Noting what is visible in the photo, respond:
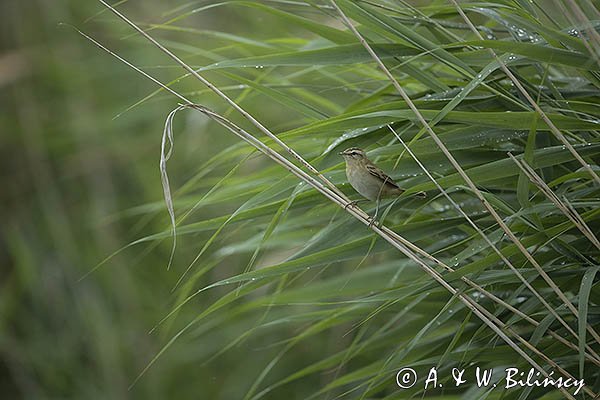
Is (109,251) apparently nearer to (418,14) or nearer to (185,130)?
(185,130)

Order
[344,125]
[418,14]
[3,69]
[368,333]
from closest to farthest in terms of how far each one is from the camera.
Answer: [344,125] → [418,14] → [368,333] → [3,69]

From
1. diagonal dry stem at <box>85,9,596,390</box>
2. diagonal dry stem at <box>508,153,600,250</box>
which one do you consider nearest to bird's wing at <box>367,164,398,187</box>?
diagonal dry stem at <box>85,9,596,390</box>

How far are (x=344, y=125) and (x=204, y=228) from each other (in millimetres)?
397

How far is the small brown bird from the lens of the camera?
1627 mm

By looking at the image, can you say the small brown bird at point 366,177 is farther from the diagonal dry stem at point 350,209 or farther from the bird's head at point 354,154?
the diagonal dry stem at point 350,209

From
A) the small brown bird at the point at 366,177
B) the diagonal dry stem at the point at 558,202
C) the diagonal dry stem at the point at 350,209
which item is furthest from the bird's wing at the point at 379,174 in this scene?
the diagonal dry stem at the point at 558,202

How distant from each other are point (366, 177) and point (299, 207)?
0.61ft

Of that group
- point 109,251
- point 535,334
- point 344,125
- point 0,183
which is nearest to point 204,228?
point 344,125

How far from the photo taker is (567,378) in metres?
1.45

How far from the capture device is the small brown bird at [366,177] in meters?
1.63

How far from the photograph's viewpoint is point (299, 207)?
1.76m

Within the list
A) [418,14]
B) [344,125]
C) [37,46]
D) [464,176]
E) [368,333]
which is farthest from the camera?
[37,46]

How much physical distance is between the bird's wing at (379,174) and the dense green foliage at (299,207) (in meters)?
0.02

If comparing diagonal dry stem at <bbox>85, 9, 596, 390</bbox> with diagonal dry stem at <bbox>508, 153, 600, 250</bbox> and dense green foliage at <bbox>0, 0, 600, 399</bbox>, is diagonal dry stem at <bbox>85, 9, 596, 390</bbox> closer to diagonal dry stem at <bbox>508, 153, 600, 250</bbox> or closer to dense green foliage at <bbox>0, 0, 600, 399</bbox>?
dense green foliage at <bbox>0, 0, 600, 399</bbox>
